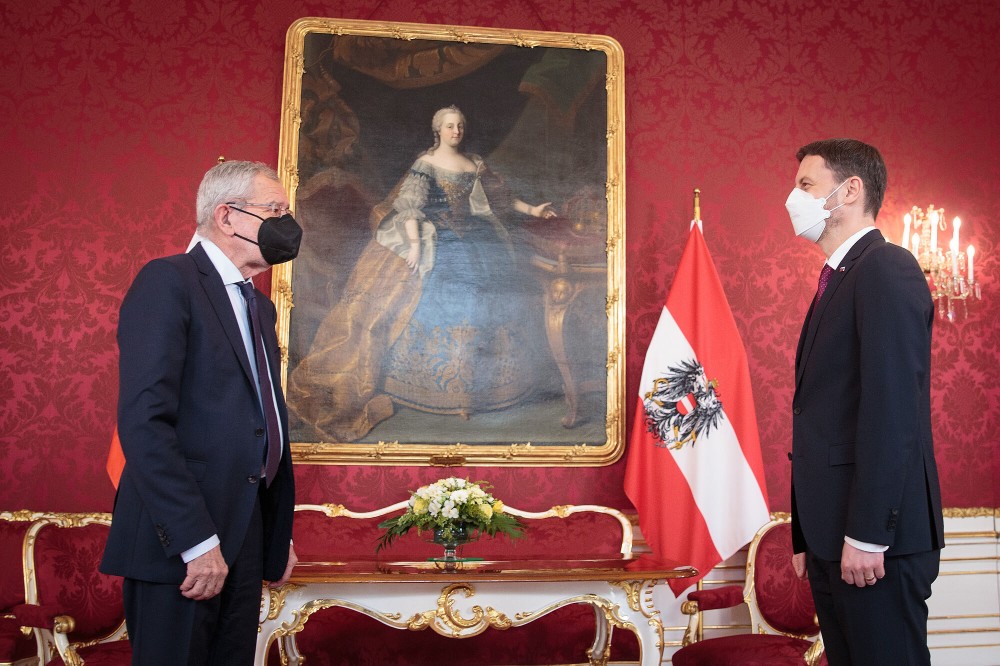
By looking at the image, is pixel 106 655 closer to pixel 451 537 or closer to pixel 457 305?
pixel 451 537

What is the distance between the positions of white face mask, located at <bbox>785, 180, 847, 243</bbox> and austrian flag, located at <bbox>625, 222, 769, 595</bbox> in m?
1.95

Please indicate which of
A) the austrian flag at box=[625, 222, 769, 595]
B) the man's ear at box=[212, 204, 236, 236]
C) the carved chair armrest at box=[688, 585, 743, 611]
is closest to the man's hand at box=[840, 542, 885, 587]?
the carved chair armrest at box=[688, 585, 743, 611]

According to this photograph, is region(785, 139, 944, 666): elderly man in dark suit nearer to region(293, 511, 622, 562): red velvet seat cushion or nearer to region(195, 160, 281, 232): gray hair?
region(195, 160, 281, 232): gray hair

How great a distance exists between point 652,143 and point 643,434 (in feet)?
5.78

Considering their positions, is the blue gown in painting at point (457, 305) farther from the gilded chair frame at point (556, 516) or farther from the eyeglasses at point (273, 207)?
the eyeglasses at point (273, 207)

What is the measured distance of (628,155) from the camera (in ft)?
16.6

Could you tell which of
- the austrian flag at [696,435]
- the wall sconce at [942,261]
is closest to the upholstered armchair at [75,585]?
the austrian flag at [696,435]

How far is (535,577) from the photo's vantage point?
337cm

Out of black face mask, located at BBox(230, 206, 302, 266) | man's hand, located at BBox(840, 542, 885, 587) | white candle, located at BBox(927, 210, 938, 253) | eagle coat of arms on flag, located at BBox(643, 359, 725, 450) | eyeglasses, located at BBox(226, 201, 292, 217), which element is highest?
white candle, located at BBox(927, 210, 938, 253)

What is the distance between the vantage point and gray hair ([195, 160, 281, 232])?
8.22ft

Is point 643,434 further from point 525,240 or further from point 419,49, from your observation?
point 419,49

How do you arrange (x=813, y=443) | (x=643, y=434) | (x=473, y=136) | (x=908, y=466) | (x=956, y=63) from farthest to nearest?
(x=956, y=63) → (x=473, y=136) → (x=643, y=434) → (x=813, y=443) → (x=908, y=466)

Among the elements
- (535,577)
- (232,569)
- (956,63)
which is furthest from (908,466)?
(956,63)

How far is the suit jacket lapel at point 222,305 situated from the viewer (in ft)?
7.53
